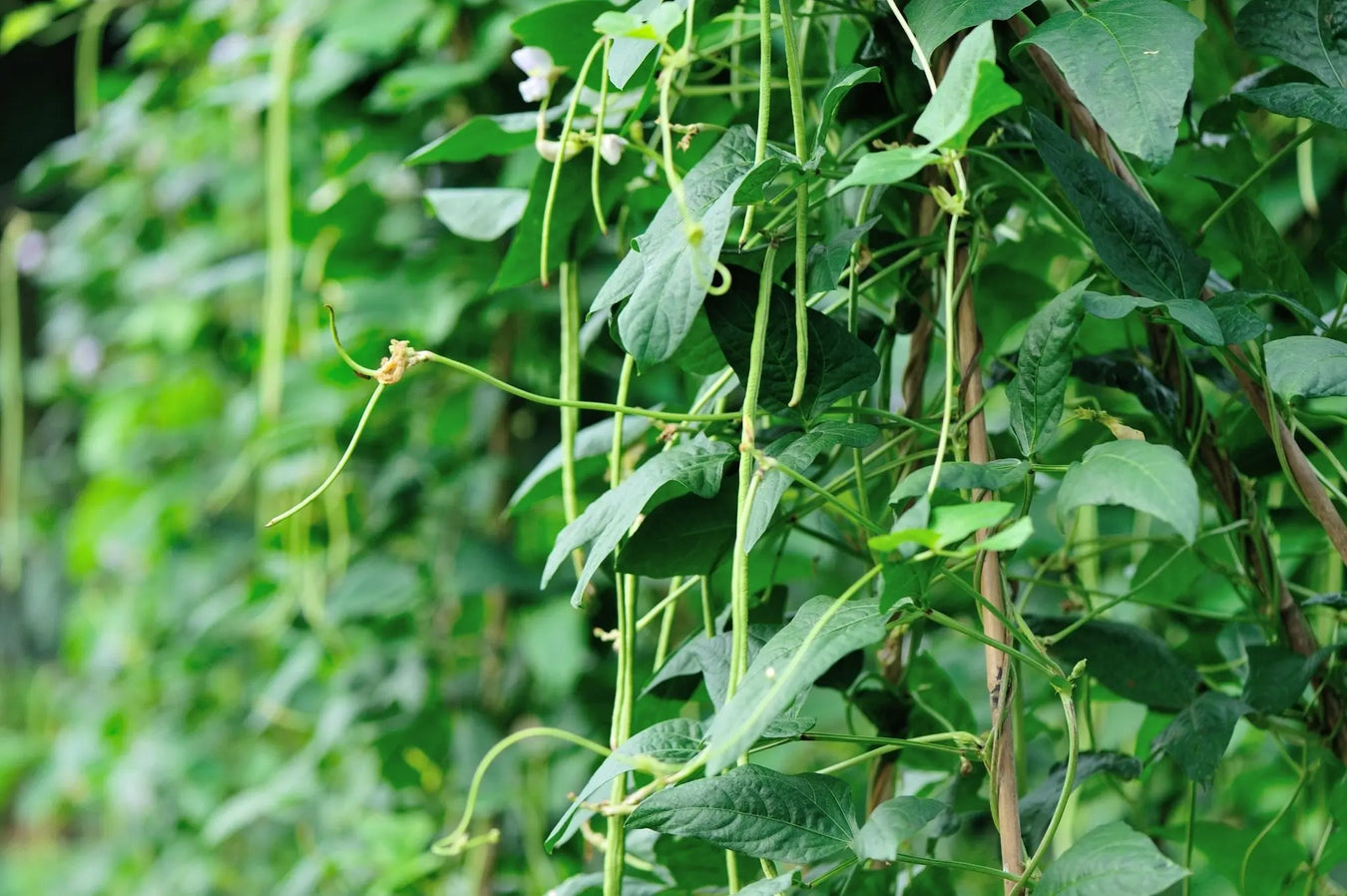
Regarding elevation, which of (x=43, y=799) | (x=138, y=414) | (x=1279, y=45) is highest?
(x=1279, y=45)

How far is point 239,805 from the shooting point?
99 centimetres

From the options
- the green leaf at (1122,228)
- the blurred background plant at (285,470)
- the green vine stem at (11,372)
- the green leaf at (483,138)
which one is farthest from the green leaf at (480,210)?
the green vine stem at (11,372)

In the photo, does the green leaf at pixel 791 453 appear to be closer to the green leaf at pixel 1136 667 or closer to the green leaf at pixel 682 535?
the green leaf at pixel 682 535

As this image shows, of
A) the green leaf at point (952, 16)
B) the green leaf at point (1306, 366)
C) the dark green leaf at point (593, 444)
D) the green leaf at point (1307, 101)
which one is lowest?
the dark green leaf at point (593, 444)

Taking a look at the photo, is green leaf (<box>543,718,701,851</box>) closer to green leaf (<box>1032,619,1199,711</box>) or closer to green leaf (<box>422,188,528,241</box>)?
green leaf (<box>1032,619,1199,711</box>)

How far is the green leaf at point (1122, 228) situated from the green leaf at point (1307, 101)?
0.05m

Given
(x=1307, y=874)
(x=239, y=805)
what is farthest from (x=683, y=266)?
(x=239, y=805)

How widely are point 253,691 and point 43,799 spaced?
1.60 feet

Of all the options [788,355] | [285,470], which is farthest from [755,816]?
[285,470]

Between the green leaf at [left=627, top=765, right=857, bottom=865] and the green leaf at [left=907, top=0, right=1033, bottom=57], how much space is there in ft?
0.74

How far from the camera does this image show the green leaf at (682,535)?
42cm

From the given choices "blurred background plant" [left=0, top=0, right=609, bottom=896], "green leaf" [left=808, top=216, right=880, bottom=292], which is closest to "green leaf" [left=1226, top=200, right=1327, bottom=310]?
"green leaf" [left=808, top=216, right=880, bottom=292]

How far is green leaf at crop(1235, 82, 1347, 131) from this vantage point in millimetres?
373

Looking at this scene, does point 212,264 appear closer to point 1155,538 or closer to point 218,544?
point 218,544
